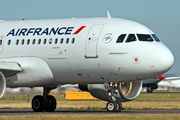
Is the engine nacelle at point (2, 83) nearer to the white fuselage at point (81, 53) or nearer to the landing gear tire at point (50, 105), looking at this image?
the white fuselage at point (81, 53)

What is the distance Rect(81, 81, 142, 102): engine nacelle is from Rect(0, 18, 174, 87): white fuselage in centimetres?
145

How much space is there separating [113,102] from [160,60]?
382cm

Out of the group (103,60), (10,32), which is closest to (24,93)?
(10,32)

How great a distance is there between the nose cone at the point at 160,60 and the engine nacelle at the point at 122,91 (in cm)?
375

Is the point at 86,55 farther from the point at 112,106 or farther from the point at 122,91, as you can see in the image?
the point at 122,91

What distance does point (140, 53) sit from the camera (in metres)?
22.1

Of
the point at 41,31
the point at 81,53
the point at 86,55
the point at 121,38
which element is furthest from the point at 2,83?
the point at 121,38

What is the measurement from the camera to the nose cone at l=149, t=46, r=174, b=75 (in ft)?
71.6

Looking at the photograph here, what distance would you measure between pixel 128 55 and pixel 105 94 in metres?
4.18

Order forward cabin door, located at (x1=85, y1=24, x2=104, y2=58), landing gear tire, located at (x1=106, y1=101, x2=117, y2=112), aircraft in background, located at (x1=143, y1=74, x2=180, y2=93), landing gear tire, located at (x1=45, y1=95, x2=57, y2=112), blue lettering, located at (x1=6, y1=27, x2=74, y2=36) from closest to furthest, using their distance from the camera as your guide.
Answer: forward cabin door, located at (x1=85, y1=24, x2=104, y2=58) → landing gear tire, located at (x1=106, y1=101, x2=117, y2=112) → blue lettering, located at (x1=6, y1=27, x2=74, y2=36) → landing gear tire, located at (x1=45, y1=95, x2=57, y2=112) → aircraft in background, located at (x1=143, y1=74, x2=180, y2=93)

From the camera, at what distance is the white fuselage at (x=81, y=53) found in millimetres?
22281

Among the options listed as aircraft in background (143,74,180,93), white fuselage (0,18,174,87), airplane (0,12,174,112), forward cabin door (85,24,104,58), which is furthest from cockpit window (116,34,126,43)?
aircraft in background (143,74,180,93)

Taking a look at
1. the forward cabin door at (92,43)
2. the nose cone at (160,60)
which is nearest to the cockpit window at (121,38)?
the forward cabin door at (92,43)

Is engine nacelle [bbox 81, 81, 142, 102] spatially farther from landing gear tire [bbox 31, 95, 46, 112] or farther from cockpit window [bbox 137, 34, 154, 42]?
cockpit window [bbox 137, 34, 154, 42]
